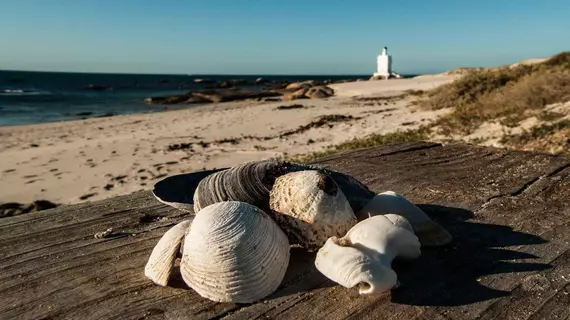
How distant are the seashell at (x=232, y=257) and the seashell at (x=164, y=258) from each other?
63 mm

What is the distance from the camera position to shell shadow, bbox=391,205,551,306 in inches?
55.0

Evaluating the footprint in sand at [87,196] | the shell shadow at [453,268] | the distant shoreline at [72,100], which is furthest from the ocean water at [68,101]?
the shell shadow at [453,268]

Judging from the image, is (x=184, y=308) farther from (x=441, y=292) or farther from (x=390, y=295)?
(x=441, y=292)

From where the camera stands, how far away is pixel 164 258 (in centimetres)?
149

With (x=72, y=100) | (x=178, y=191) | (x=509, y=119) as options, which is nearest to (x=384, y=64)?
(x=72, y=100)

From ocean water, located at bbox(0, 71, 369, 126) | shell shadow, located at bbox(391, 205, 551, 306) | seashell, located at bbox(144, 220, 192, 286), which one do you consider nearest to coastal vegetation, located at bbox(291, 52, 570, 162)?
shell shadow, located at bbox(391, 205, 551, 306)

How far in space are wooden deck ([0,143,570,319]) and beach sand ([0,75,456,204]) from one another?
5.24 metres

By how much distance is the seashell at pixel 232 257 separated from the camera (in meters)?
1.36

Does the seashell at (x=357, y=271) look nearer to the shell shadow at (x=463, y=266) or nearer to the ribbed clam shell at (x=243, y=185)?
the shell shadow at (x=463, y=266)

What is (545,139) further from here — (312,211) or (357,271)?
(357,271)

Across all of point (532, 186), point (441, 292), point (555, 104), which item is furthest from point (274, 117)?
point (441, 292)

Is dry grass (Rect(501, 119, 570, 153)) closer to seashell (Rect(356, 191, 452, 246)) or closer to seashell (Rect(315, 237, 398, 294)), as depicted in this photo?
seashell (Rect(356, 191, 452, 246))

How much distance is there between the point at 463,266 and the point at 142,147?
10.6 metres

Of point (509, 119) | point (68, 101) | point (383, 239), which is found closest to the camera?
point (383, 239)
